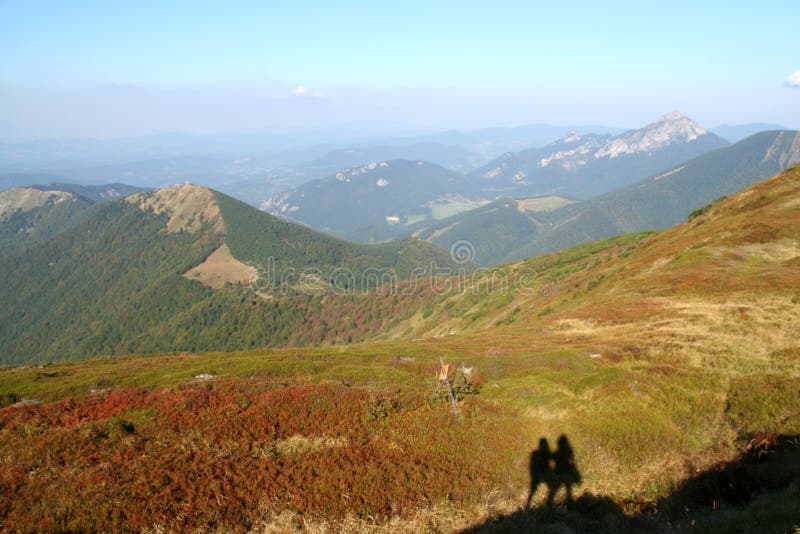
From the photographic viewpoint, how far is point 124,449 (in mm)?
21438

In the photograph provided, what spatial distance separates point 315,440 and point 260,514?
231 inches

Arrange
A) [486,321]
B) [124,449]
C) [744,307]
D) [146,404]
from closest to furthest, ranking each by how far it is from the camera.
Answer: [124,449] → [146,404] → [744,307] → [486,321]

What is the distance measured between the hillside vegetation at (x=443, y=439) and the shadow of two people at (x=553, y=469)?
1.21 ft

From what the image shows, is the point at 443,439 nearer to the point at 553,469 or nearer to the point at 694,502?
the point at 553,469

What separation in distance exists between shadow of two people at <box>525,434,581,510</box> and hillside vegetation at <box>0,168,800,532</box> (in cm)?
37

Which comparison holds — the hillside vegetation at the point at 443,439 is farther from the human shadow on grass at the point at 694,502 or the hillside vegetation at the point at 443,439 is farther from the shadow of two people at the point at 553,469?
the shadow of two people at the point at 553,469

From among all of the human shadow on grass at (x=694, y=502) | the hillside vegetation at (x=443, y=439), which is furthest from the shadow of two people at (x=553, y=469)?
the hillside vegetation at (x=443, y=439)

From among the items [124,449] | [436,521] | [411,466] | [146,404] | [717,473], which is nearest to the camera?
[436,521]

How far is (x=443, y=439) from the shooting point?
866 inches

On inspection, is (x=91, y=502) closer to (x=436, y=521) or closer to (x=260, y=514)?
(x=260, y=514)

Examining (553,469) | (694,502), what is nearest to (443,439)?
(553,469)

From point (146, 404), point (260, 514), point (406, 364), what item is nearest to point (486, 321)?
point (406, 364)

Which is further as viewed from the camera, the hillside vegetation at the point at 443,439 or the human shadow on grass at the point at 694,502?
the hillside vegetation at the point at 443,439

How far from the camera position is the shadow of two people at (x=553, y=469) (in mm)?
18344
